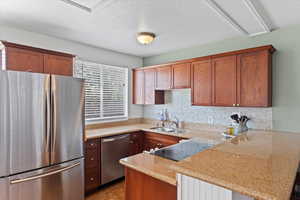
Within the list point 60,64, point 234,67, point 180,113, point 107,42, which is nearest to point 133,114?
point 180,113

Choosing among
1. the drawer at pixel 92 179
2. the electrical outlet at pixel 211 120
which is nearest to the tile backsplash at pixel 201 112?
the electrical outlet at pixel 211 120

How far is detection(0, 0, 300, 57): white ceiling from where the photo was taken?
1904 millimetres

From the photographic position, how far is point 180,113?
146 inches

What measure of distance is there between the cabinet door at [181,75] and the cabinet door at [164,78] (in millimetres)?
119

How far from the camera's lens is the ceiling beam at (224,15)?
6.04 feet

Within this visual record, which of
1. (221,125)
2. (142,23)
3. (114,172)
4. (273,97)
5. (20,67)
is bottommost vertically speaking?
(114,172)

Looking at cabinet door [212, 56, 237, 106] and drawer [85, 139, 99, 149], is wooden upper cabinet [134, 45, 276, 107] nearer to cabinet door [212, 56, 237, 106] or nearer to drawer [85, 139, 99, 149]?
cabinet door [212, 56, 237, 106]

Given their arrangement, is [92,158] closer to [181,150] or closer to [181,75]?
[181,150]

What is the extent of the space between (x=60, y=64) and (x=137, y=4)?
4.71 ft

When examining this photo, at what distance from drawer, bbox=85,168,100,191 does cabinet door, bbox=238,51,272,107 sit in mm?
2485

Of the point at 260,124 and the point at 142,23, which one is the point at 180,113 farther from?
the point at 142,23

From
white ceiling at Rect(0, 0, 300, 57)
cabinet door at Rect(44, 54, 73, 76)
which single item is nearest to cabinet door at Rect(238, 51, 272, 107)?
white ceiling at Rect(0, 0, 300, 57)

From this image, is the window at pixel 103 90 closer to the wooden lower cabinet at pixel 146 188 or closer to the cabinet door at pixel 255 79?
the wooden lower cabinet at pixel 146 188

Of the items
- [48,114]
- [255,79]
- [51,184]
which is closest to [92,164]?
[51,184]
